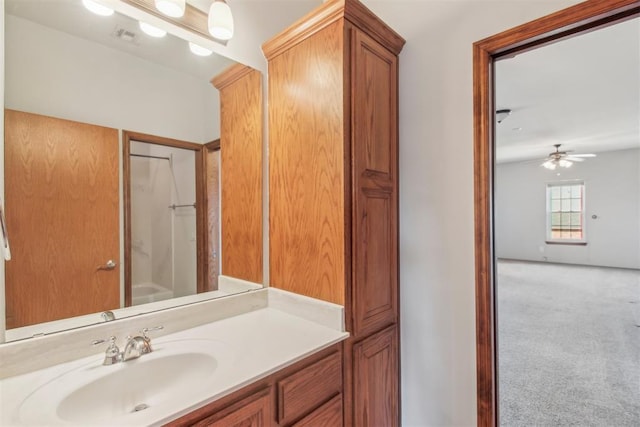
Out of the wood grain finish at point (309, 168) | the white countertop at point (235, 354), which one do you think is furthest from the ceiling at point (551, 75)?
the white countertop at point (235, 354)

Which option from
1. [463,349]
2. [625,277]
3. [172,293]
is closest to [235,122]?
[172,293]

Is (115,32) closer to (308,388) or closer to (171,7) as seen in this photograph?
(171,7)

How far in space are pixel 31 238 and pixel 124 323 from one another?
439 millimetres

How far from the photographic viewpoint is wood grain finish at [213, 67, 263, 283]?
1638mm

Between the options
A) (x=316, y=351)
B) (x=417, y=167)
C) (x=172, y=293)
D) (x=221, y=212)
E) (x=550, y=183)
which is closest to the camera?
(x=316, y=351)

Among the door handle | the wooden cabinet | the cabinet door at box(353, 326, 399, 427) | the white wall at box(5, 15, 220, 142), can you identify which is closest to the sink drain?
the wooden cabinet

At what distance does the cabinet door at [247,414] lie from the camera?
868mm

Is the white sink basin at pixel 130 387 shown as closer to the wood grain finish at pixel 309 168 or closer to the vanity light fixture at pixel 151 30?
the wood grain finish at pixel 309 168

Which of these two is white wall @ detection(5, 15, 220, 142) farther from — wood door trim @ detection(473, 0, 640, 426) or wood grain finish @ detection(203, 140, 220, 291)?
wood door trim @ detection(473, 0, 640, 426)

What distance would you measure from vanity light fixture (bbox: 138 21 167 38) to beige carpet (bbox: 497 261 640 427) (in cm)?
288

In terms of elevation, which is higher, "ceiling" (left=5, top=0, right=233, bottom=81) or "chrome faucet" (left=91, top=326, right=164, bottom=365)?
"ceiling" (left=5, top=0, right=233, bottom=81)

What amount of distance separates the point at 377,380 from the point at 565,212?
7917 millimetres

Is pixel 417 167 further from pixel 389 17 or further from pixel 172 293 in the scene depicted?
pixel 172 293

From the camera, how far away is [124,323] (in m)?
1.16
